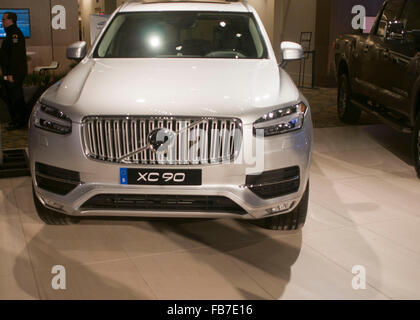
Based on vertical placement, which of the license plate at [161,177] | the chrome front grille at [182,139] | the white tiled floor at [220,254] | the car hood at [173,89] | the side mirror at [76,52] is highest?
the side mirror at [76,52]

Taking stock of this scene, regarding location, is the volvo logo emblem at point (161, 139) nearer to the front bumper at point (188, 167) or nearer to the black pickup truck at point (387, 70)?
A: the front bumper at point (188, 167)

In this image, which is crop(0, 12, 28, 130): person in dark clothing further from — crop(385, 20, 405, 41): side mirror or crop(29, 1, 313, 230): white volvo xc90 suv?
crop(385, 20, 405, 41): side mirror

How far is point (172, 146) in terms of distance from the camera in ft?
9.32

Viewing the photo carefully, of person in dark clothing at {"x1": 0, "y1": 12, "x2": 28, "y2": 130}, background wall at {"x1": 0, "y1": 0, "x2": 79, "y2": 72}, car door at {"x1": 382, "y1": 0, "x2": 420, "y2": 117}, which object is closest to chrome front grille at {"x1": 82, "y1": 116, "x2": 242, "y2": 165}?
car door at {"x1": 382, "y1": 0, "x2": 420, "y2": 117}

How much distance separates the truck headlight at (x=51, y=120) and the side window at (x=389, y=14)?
4.29m

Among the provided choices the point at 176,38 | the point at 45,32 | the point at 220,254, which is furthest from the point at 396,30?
the point at 45,32

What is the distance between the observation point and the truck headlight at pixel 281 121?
9.49ft

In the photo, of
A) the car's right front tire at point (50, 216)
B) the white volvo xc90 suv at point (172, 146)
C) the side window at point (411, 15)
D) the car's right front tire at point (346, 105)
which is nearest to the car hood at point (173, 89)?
the white volvo xc90 suv at point (172, 146)

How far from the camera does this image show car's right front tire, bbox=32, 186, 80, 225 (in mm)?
3398

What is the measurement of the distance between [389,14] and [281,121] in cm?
393

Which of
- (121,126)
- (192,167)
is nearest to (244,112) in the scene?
(192,167)

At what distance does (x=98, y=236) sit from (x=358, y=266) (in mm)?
1608

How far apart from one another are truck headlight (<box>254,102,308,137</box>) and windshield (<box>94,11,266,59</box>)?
0.98 meters

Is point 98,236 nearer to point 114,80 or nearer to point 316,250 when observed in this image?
point 114,80
